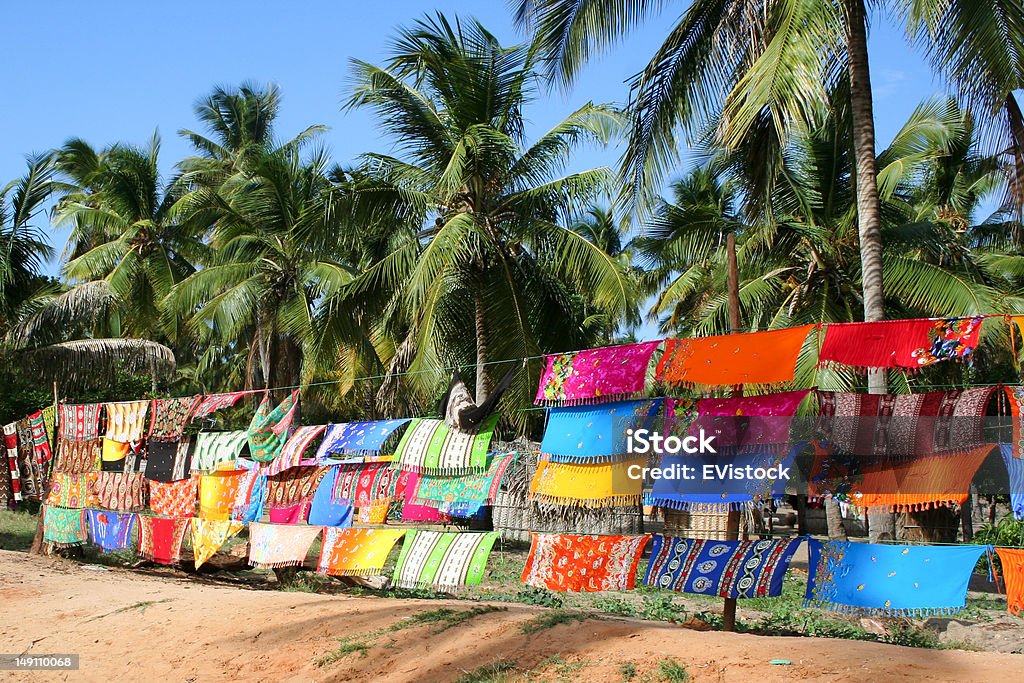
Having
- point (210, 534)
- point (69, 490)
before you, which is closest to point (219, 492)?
point (210, 534)

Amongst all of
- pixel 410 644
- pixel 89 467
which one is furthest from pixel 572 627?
pixel 89 467

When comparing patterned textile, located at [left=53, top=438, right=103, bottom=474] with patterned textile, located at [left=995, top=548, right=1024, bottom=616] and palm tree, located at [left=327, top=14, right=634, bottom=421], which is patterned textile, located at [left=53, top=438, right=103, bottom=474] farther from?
patterned textile, located at [left=995, top=548, right=1024, bottom=616]

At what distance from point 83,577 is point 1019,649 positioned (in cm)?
1070

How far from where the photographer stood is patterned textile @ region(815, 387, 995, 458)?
657cm

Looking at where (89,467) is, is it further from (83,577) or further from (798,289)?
(798,289)

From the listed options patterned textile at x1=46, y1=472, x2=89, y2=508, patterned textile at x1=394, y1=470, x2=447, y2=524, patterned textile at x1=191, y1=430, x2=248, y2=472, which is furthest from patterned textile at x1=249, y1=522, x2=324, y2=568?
patterned textile at x1=46, y1=472, x2=89, y2=508

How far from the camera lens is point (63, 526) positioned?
44.4 feet

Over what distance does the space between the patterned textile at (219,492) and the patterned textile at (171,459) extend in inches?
18.2

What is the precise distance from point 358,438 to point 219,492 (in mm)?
2746

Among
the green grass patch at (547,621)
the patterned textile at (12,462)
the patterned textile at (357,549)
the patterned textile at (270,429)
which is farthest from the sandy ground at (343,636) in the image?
the patterned textile at (12,462)

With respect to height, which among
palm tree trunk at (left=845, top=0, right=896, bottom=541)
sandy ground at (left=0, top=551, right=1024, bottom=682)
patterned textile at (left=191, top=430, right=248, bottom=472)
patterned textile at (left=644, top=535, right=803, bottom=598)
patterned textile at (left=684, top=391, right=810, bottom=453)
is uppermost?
palm tree trunk at (left=845, top=0, right=896, bottom=541)

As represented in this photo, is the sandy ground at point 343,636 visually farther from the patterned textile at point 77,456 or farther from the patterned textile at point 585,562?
the patterned textile at point 77,456

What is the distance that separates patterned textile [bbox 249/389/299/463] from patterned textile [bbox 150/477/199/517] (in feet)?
4.92

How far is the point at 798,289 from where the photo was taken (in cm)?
1614
